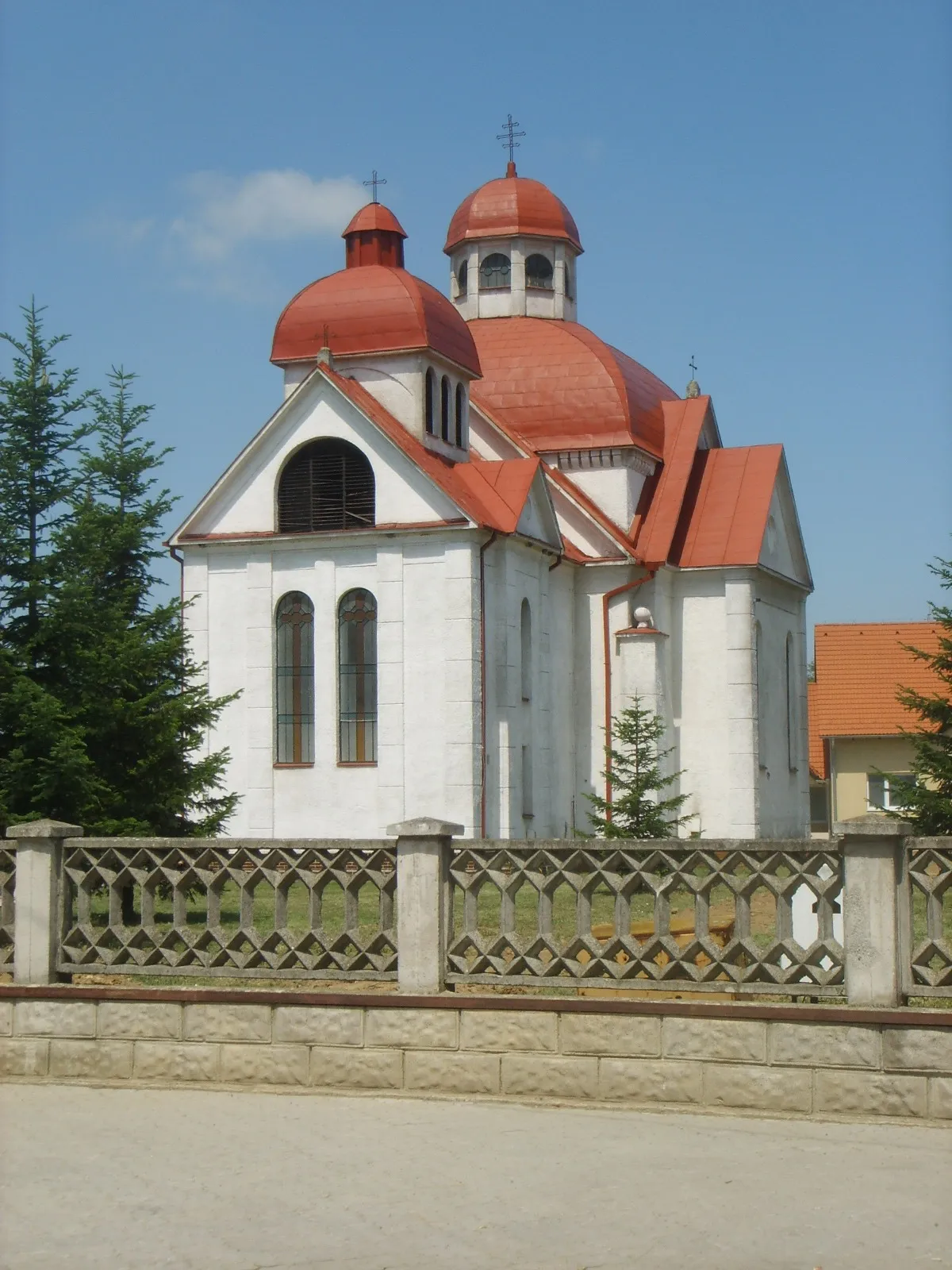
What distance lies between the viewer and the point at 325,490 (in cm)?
2722

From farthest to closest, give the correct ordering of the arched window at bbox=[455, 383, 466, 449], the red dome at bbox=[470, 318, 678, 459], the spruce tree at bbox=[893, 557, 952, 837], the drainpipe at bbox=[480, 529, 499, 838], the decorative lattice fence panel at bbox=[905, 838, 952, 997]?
the red dome at bbox=[470, 318, 678, 459], the arched window at bbox=[455, 383, 466, 449], the drainpipe at bbox=[480, 529, 499, 838], the spruce tree at bbox=[893, 557, 952, 837], the decorative lattice fence panel at bbox=[905, 838, 952, 997]

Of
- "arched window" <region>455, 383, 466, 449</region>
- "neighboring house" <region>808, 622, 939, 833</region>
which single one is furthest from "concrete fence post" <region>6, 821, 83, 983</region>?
"neighboring house" <region>808, 622, 939, 833</region>

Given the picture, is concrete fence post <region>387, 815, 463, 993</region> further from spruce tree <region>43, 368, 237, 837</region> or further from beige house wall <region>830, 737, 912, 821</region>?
beige house wall <region>830, 737, 912, 821</region>

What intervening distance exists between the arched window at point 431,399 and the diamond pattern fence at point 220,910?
17763mm

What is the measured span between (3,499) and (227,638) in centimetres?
1001

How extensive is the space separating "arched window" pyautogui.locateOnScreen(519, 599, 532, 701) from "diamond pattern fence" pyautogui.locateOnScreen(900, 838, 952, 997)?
61.9ft

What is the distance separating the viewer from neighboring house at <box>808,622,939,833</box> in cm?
4338

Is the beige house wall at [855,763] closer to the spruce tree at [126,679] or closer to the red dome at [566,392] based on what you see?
the red dome at [566,392]

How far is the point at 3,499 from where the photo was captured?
58.0 ft

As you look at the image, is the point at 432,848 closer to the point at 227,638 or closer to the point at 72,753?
the point at 72,753

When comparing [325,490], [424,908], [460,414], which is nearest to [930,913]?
[424,908]

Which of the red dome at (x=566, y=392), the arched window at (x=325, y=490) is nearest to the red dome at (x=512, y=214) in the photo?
the red dome at (x=566, y=392)

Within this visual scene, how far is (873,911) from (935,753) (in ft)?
43.0

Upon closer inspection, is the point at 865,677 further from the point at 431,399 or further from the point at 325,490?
the point at 325,490
